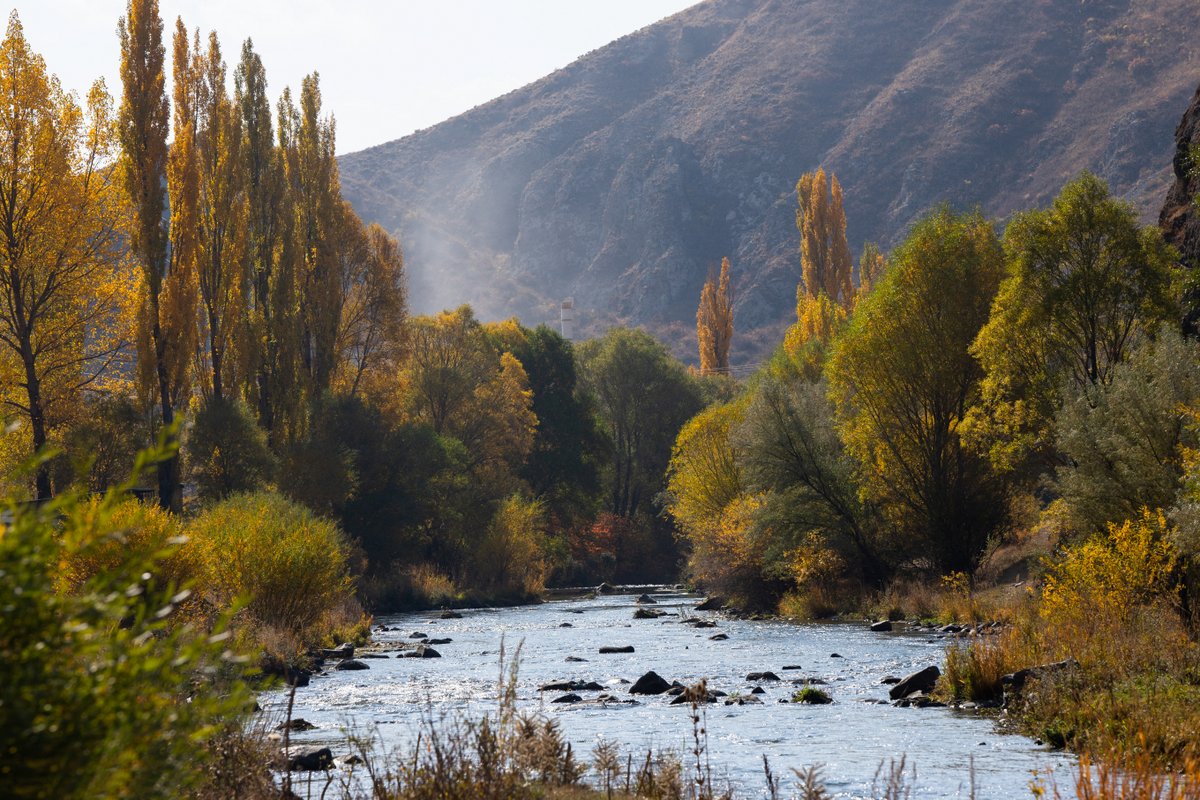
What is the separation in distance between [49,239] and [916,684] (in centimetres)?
2476

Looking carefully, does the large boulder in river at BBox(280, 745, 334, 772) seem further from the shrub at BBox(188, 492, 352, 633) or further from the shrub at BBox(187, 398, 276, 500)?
the shrub at BBox(187, 398, 276, 500)

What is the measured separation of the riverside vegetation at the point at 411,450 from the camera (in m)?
7.16

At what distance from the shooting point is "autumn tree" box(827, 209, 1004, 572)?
3728 cm

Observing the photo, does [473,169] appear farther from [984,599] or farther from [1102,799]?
[1102,799]

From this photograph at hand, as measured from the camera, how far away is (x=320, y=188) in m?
50.4

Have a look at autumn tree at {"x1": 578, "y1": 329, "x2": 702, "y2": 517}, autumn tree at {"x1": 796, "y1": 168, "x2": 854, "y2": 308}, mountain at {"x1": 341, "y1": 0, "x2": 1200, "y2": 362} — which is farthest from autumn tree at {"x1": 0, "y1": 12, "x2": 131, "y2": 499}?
mountain at {"x1": 341, "y1": 0, "x2": 1200, "y2": 362}

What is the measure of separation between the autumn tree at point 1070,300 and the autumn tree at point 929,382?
169 inches

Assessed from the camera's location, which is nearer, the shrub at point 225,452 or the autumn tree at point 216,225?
the shrub at point 225,452

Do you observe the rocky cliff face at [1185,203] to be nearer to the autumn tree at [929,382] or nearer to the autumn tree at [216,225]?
the autumn tree at [929,382]

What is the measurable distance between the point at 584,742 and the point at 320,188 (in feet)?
127

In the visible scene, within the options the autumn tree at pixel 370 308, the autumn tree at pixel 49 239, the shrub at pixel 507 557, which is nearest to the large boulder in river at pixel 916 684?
the autumn tree at pixel 49 239

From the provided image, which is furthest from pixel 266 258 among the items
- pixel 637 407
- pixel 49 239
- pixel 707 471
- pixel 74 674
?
pixel 74 674

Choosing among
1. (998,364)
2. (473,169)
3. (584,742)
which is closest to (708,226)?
(473,169)

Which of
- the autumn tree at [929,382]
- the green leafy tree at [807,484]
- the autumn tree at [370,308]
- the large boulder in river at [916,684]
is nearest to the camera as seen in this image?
the large boulder in river at [916,684]
